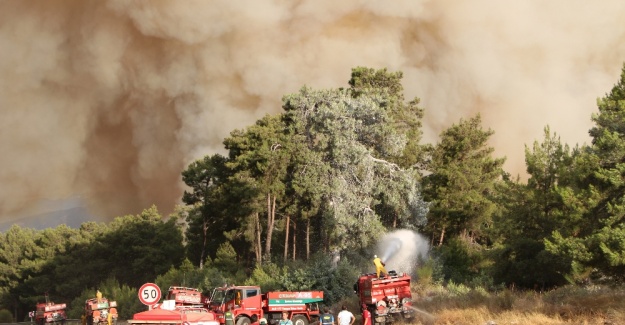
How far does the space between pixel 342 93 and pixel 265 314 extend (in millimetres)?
21257

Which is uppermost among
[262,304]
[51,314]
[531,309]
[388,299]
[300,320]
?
[388,299]

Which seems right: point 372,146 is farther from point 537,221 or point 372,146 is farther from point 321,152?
point 537,221

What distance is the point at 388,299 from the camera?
25.9 m

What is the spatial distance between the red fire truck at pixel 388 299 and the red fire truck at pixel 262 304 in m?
3.97

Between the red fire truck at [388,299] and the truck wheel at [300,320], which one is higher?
the red fire truck at [388,299]

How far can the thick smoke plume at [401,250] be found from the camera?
143 feet

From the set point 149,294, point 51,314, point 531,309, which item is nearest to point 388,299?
point 531,309

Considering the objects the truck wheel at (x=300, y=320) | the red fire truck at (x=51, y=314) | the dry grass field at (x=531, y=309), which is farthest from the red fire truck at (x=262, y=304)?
the red fire truck at (x=51, y=314)

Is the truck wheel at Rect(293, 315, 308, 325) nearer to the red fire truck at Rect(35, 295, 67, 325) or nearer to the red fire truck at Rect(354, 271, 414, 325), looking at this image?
the red fire truck at Rect(354, 271, 414, 325)

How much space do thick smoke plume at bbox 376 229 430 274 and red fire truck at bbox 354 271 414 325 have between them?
16636mm

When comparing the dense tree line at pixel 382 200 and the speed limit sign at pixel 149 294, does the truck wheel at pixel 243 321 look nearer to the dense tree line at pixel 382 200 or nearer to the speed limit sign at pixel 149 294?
the dense tree line at pixel 382 200

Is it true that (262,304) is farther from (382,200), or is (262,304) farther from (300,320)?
(382,200)

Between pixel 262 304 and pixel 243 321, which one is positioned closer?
pixel 243 321

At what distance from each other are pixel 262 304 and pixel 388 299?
20.8 feet
